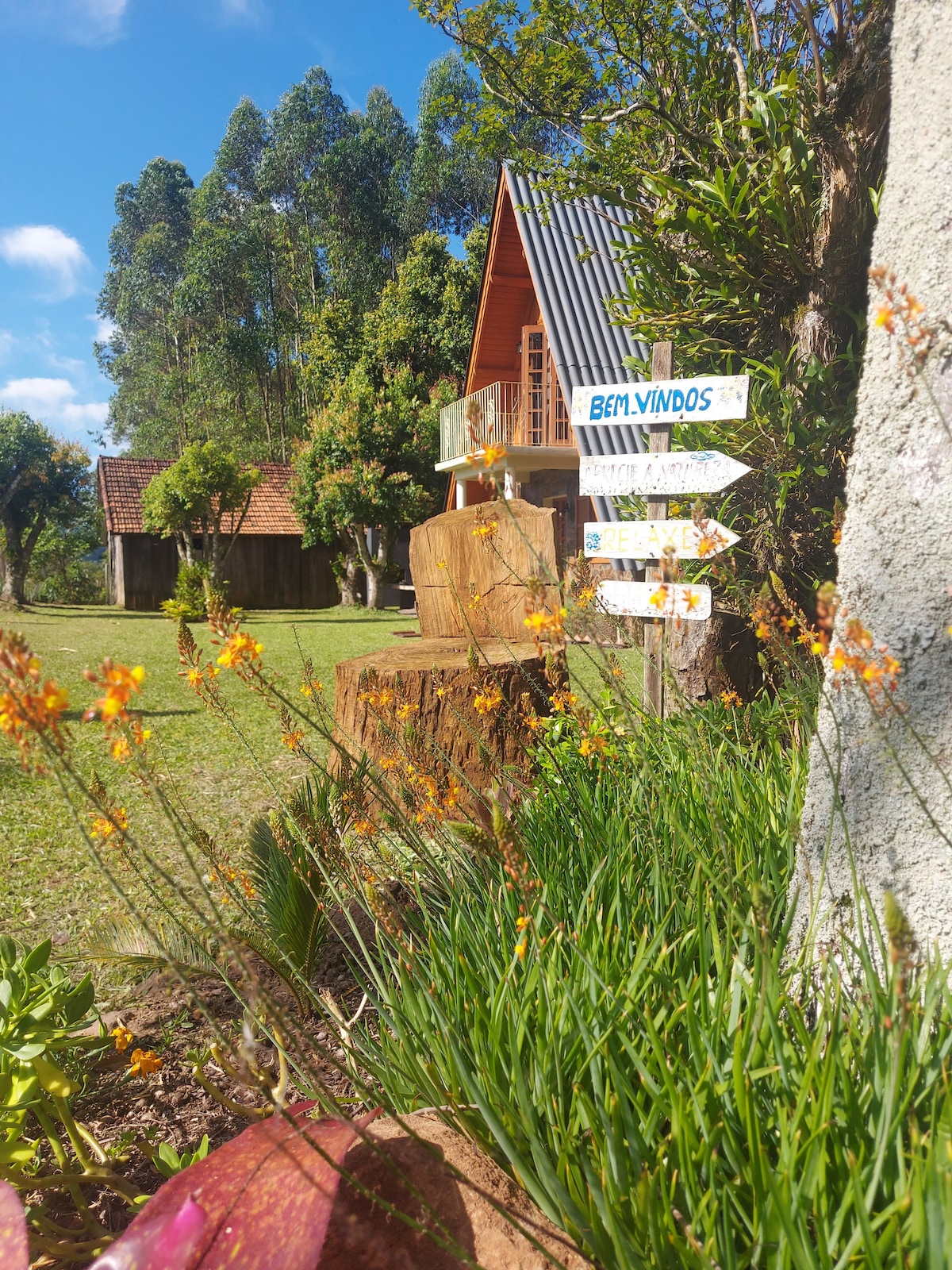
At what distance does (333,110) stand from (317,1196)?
44586 mm

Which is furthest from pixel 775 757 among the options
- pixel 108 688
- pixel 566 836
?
pixel 108 688

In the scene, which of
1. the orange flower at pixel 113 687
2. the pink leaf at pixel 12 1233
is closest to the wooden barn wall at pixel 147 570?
the pink leaf at pixel 12 1233

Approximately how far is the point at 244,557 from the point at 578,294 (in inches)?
582

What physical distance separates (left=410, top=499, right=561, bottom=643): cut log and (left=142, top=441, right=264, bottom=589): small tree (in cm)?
1557

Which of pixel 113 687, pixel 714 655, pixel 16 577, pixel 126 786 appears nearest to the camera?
pixel 113 687

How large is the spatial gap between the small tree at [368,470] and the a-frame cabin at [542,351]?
7.00ft

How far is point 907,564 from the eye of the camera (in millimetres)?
1609

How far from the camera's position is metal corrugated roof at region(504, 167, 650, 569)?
11.6 meters

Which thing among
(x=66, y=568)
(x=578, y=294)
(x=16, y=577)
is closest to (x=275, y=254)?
(x=66, y=568)

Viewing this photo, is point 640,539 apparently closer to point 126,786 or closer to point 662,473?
point 662,473

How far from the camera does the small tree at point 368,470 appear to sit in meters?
19.9

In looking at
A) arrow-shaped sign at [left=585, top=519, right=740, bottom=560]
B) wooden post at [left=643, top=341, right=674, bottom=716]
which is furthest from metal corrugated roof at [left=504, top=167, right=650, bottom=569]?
arrow-shaped sign at [left=585, top=519, right=740, bottom=560]

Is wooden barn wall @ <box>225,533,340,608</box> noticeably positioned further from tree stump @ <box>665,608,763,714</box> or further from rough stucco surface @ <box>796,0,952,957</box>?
rough stucco surface @ <box>796,0,952,957</box>

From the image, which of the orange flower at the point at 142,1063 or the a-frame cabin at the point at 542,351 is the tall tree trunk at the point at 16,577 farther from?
the orange flower at the point at 142,1063
